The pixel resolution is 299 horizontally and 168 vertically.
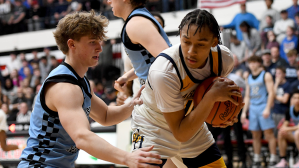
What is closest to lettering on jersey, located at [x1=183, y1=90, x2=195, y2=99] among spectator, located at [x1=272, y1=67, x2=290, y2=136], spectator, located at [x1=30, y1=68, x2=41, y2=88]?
spectator, located at [x1=272, y1=67, x2=290, y2=136]

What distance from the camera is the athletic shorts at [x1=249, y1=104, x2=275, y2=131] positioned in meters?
6.81

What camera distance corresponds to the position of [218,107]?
91.2 inches

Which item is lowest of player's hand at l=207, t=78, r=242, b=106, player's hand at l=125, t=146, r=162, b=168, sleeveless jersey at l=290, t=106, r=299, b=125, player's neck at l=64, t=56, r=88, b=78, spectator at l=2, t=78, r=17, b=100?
spectator at l=2, t=78, r=17, b=100

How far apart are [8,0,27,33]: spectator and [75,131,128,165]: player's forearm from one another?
16.5m

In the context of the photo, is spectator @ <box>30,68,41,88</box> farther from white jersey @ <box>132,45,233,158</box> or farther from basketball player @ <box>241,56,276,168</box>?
white jersey @ <box>132,45,233,158</box>

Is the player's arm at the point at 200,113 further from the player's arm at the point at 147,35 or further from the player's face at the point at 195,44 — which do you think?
the player's arm at the point at 147,35

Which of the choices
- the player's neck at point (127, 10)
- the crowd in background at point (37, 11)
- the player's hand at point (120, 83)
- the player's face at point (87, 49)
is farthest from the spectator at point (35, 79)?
the player's face at point (87, 49)

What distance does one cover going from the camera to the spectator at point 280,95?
7.20m

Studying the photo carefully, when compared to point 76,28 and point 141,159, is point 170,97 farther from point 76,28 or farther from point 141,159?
point 76,28

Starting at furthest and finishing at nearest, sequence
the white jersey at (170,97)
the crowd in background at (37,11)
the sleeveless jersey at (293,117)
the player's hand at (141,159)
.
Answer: the crowd in background at (37,11) < the sleeveless jersey at (293,117) < the white jersey at (170,97) < the player's hand at (141,159)

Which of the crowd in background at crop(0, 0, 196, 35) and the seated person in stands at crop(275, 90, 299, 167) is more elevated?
the crowd in background at crop(0, 0, 196, 35)

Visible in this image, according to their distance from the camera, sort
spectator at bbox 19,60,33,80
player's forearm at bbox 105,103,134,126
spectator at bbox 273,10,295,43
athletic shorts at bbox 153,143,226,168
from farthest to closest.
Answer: spectator at bbox 19,60,33,80 → spectator at bbox 273,10,295,43 → player's forearm at bbox 105,103,134,126 → athletic shorts at bbox 153,143,226,168

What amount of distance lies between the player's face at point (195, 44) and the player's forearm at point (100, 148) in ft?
2.52

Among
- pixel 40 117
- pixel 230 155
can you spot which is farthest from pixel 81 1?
pixel 40 117
